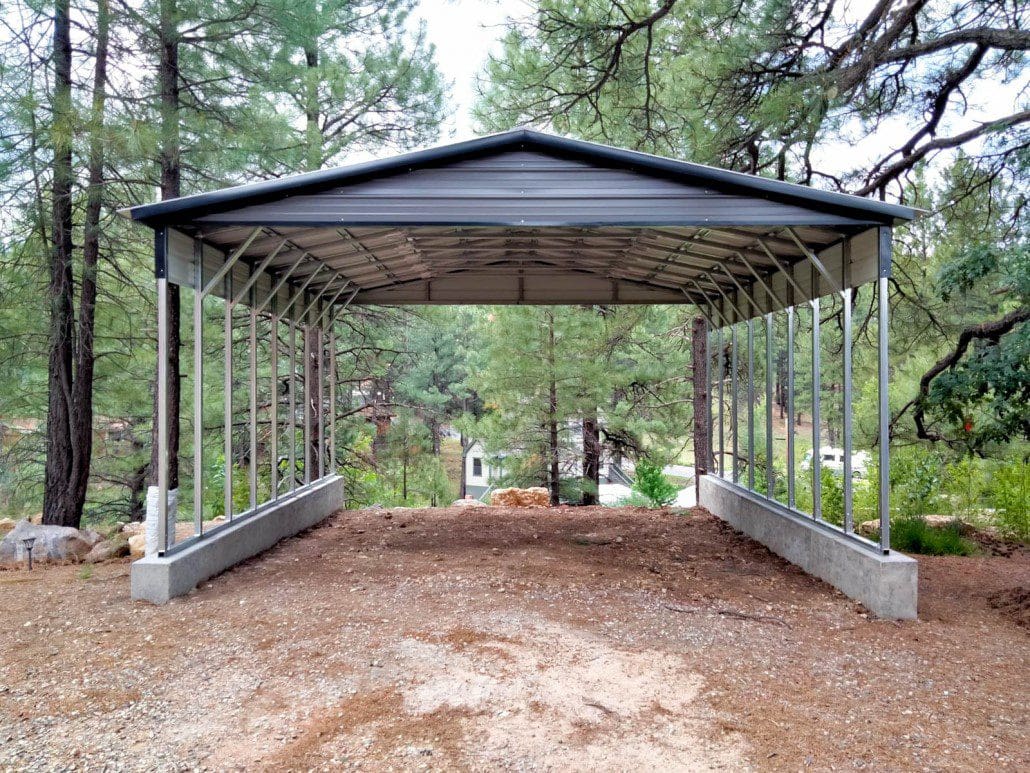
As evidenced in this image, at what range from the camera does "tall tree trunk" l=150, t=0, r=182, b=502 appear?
26.1ft

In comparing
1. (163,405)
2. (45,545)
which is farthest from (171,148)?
(45,545)

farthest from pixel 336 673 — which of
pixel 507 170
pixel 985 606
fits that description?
pixel 985 606

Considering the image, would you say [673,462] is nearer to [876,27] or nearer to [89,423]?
[876,27]

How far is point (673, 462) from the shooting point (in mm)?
15102

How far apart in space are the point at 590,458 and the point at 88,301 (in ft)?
30.0

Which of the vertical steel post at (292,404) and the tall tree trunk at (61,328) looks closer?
the vertical steel post at (292,404)

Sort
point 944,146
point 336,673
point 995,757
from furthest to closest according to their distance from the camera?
point 944,146 < point 336,673 < point 995,757

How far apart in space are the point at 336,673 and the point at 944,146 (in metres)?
7.13

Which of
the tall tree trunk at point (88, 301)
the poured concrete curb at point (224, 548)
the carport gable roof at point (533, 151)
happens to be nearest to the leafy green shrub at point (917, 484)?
the carport gable roof at point (533, 151)

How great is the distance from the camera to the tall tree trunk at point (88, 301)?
880cm

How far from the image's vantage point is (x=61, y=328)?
9.10 meters

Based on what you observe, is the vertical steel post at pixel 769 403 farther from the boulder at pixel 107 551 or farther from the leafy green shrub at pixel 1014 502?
the boulder at pixel 107 551

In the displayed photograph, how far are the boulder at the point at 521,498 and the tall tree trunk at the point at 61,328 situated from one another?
6148 millimetres

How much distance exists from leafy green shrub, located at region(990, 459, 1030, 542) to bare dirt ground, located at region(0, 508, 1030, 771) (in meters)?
2.04
